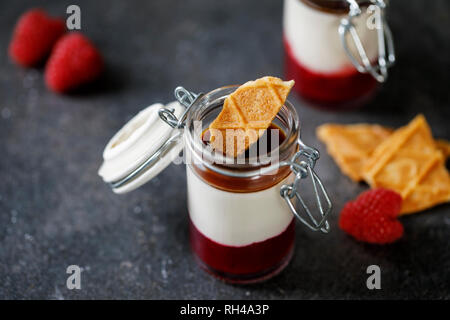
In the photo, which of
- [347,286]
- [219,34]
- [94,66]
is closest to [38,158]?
[94,66]

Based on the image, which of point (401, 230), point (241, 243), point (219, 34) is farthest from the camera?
point (219, 34)

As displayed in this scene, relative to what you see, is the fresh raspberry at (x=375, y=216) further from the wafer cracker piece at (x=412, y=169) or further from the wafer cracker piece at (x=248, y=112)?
the wafer cracker piece at (x=248, y=112)

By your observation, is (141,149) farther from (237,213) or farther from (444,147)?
(444,147)

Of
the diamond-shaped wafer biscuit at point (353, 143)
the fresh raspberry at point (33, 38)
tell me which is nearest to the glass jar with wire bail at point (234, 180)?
the diamond-shaped wafer biscuit at point (353, 143)

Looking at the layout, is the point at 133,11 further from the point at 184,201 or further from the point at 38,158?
the point at 184,201

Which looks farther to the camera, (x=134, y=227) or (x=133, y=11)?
(x=133, y=11)

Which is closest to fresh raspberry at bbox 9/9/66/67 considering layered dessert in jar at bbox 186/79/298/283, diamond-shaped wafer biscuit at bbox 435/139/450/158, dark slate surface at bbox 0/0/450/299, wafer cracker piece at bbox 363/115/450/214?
dark slate surface at bbox 0/0/450/299

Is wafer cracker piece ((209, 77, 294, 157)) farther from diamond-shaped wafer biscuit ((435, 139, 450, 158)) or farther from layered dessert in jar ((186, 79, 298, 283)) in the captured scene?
diamond-shaped wafer biscuit ((435, 139, 450, 158))
